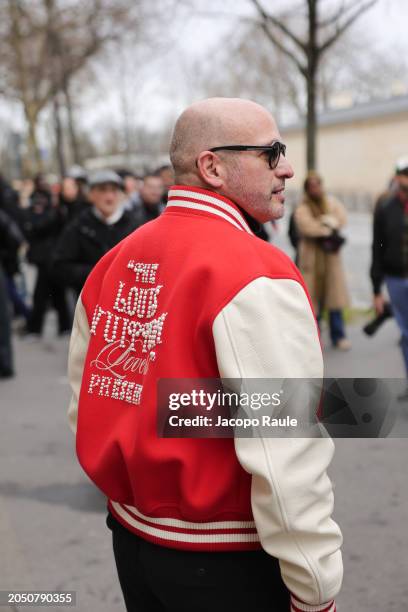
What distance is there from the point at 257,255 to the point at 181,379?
0.31m

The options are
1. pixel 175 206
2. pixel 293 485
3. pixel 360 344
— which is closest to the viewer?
pixel 293 485

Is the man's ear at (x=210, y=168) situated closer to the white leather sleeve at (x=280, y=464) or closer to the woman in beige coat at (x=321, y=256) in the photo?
the white leather sleeve at (x=280, y=464)

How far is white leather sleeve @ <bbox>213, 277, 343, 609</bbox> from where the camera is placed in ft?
4.90

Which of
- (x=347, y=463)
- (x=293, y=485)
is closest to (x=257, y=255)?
(x=293, y=485)

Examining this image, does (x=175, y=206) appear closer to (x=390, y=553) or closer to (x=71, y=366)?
(x=71, y=366)

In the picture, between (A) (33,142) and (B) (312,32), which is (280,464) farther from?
(A) (33,142)

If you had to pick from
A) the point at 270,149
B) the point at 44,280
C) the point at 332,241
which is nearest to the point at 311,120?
the point at 332,241

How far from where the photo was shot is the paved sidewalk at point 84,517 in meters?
3.32

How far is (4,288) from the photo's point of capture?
24.1 ft

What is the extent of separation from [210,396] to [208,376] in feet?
0.15

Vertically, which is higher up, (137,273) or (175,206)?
(175,206)

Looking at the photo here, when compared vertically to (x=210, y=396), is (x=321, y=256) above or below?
below

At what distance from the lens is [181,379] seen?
1.61 meters

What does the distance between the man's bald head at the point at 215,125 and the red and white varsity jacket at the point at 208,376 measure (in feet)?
0.29
